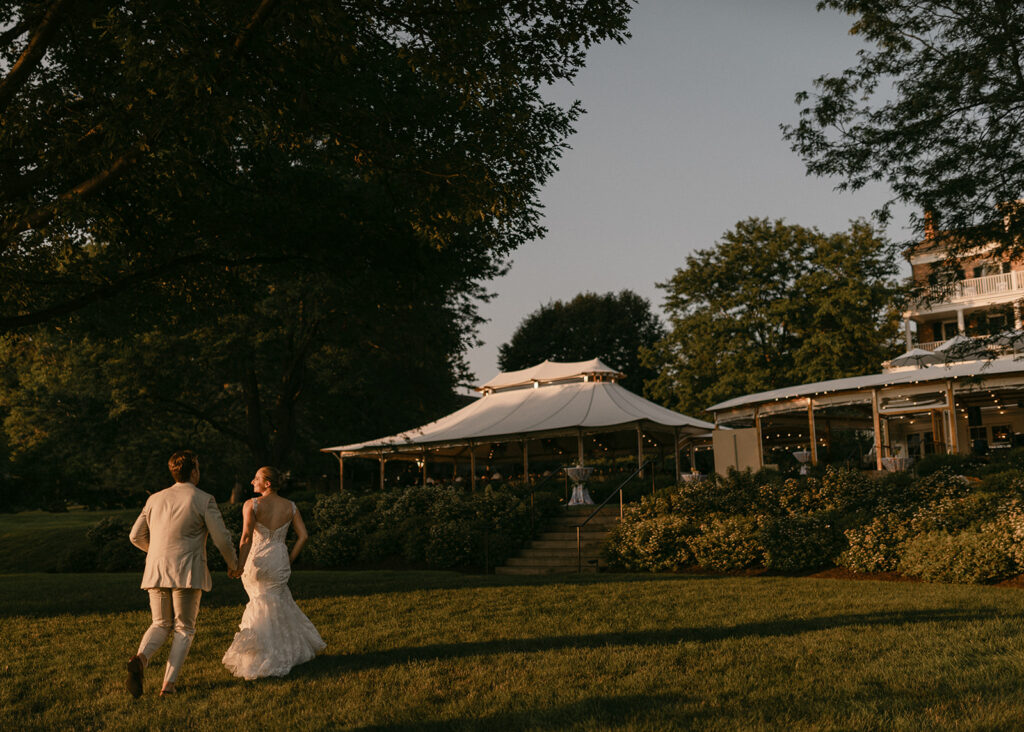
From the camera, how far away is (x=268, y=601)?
21.7ft

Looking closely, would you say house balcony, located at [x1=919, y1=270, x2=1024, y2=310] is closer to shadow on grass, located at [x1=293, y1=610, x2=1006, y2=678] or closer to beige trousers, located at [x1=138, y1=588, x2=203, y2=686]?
shadow on grass, located at [x1=293, y1=610, x2=1006, y2=678]

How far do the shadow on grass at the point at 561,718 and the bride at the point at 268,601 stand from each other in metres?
1.75

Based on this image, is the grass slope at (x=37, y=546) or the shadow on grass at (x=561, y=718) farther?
the grass slope at (x=37, y=546)

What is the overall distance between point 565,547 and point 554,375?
43.5 feet

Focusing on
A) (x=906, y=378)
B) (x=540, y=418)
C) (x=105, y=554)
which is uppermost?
(x=906, y=378)

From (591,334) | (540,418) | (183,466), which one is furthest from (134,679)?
(591,334)

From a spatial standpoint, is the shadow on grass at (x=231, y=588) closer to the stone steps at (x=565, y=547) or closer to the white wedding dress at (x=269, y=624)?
the stone steps at (x=565, y=547)

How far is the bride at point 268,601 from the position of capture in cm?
638

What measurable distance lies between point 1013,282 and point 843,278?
21.9 feet

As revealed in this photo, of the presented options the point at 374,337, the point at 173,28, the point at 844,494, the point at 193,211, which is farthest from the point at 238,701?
the point at 374,337

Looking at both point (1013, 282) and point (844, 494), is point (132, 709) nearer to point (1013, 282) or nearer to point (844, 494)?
point (844, 494)

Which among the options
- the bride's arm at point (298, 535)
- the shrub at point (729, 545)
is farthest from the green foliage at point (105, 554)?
the bride's arm at point (298, 535)

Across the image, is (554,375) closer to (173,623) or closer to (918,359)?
(918,359)

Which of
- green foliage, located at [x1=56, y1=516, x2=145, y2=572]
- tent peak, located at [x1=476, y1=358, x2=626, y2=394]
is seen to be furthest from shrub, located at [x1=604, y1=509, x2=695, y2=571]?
tent peak, located at [x1=476, y1=358, x2=626, y2=394]
